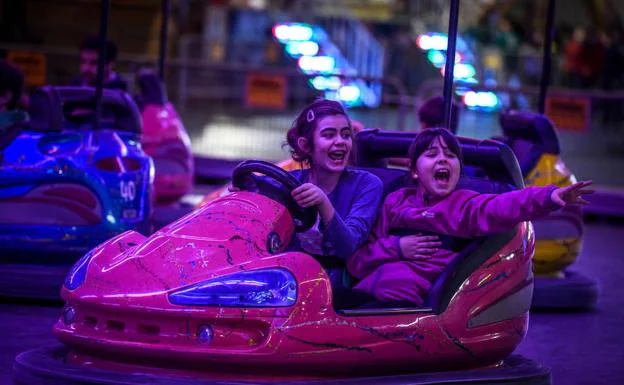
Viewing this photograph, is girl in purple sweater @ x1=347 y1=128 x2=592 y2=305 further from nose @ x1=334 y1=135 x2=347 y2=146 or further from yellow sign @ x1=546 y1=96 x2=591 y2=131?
yellow sign @ x1=546 y1=96 x2=591 y2=131

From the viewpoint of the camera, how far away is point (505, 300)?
4414 millimetres

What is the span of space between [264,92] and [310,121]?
777 cm

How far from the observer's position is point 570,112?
36.9ft

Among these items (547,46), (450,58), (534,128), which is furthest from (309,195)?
(547,46)

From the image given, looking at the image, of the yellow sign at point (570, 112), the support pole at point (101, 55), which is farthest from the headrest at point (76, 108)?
the yellow sign at point (570, 112)

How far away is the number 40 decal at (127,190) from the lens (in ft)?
19.7

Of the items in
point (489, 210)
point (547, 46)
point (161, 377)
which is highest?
point (547, 46)

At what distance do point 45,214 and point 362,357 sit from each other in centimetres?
238

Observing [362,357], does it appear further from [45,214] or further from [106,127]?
[106,127]

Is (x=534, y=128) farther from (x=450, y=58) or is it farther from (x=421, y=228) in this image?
(x=421, y=228)

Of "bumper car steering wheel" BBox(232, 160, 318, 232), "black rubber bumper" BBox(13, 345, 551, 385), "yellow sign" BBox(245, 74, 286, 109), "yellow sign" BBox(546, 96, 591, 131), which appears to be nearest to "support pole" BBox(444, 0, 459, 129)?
"bumper car steering wheel" BBox(232, 160, 318, 232)

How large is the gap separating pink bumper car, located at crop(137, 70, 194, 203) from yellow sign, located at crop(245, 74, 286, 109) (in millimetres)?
3571

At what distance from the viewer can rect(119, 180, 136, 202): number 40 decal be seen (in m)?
6.00

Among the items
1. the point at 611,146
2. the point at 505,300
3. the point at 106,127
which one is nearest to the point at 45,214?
the point at 106,127
